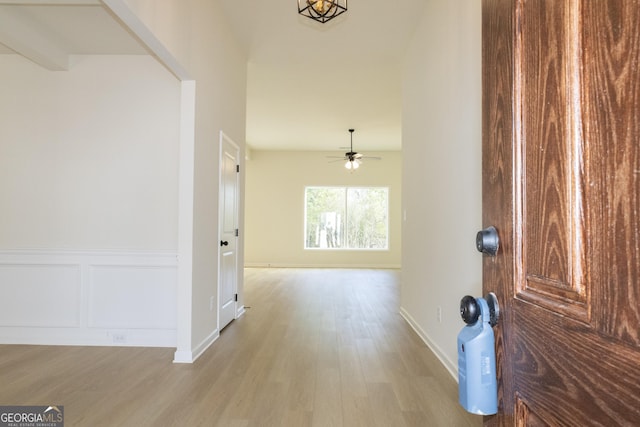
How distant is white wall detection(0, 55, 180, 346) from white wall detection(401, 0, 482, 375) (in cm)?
239

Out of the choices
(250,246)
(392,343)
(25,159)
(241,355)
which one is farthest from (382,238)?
(25,159)

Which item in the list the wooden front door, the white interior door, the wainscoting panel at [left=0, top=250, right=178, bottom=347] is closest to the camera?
the wooden front door

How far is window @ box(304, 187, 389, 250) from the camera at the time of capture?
977 cm

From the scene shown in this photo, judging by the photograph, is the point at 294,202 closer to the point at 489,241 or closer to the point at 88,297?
the point at 88,297

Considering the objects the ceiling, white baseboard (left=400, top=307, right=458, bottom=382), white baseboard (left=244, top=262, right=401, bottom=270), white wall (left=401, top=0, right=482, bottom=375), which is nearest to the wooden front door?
white wall (left=401, top=0, right=482, bottom=375)

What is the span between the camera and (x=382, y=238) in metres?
9.84

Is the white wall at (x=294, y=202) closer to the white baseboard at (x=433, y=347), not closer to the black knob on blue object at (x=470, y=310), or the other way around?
the white baseboard at (x=433, y=347)

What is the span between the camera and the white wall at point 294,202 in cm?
961

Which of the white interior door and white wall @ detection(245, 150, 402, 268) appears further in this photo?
white wall @ detection(245, 150, 402, 268)

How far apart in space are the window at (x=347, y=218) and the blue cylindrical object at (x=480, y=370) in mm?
9017

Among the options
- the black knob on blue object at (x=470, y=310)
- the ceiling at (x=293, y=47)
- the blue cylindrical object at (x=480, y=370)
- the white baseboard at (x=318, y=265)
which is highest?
the ceiling at (x=293, y=47)

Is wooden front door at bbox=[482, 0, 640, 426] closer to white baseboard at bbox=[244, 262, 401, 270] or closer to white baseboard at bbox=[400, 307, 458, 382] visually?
white baseboard at bbox=[400, 307, 458, 382]

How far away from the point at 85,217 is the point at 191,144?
4.75 ft

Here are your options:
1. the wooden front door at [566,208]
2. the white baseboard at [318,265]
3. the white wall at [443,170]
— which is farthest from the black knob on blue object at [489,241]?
the white baseboard at [318,265]
